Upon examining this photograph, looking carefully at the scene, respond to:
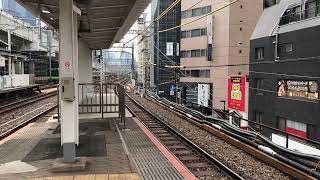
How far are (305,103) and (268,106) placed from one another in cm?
558

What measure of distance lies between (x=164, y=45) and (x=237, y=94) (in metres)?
54.5

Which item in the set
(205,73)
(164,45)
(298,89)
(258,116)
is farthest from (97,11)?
(164,45)

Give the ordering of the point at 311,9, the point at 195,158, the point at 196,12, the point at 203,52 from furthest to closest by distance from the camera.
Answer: the point at 196,12, the point at 203,52, the point at 311,9, the point at 195,158

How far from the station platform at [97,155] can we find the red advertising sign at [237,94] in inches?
458

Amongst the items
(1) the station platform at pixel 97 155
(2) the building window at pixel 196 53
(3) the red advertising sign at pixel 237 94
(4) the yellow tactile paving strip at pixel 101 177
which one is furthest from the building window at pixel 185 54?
(4) the yellow tactile paving strip at pixel 101 177

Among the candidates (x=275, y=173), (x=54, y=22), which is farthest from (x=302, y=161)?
(x=54, y=22)

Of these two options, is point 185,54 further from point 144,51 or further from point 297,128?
point 297,128

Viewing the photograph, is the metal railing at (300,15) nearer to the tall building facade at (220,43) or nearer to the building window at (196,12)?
the tall building facade at (220,43)

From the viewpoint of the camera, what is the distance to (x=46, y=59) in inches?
2756

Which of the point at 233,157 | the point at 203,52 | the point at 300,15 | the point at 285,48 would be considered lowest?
the point at 233,157

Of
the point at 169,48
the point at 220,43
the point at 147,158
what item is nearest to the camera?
the point at 147,158

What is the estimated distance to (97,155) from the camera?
10.0m

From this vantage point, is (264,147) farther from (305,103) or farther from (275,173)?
(305,103)

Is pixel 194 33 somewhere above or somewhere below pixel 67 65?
above
